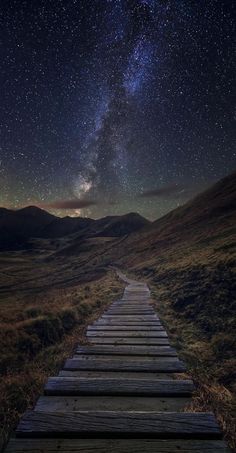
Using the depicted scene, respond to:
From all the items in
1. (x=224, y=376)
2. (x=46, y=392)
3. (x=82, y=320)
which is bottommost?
(x=224, y=376)

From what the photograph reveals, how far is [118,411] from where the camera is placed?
3385mm

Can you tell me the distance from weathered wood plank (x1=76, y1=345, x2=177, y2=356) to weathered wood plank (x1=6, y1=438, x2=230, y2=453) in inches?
105

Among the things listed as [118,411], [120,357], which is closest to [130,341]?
[120,357]

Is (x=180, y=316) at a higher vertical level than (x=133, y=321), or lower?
lower

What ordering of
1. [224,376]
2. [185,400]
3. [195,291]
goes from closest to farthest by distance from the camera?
1. [185,400]
2. [224,376]
3. [195,291]

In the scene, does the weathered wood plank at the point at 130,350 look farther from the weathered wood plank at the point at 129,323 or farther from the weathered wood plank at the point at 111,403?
the weathered wood plank at the point at 129,323

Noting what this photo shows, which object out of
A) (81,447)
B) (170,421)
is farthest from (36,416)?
(170,421)

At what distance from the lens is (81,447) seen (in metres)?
2.82

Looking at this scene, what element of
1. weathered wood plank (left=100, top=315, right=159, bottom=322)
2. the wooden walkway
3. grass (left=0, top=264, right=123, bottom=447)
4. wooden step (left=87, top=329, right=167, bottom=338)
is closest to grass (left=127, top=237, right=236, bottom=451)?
the wooden walkway

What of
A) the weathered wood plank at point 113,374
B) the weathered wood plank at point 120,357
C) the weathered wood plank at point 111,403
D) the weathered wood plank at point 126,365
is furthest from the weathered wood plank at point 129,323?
the weathered wood plank at point 111,403

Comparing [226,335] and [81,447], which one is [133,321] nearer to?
[226,335]

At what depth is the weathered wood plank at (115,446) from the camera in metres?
2.78

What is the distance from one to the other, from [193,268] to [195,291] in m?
4.31

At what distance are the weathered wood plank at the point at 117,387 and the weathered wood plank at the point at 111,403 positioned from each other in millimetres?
61
